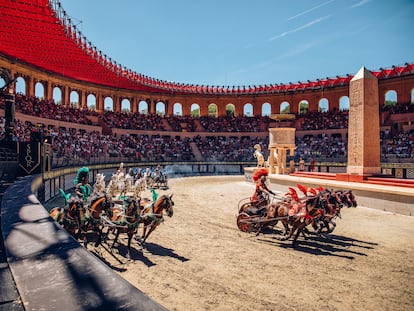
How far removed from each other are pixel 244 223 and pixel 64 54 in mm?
23795

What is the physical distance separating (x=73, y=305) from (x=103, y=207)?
21.6 ft

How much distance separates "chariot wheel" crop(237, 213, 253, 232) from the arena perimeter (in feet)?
0.73

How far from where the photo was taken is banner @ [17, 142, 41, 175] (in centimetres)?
1142

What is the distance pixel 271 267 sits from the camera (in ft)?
22.3

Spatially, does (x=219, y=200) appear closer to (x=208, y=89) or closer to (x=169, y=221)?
(x=169, y=221)

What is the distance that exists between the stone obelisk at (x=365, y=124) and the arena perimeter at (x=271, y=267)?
426 cm

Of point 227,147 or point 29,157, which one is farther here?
point 227,147

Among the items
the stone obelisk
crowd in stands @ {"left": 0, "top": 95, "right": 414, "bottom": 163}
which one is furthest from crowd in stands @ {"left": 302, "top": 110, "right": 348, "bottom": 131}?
the stone obelisk

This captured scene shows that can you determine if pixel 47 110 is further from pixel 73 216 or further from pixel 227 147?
pixel 73 216

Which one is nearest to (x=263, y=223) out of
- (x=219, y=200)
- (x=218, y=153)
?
(x=219, y=200)

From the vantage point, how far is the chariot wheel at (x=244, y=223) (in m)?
9.64

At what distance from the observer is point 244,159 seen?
37.1 m

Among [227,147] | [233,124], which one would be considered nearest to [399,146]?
[227,147]

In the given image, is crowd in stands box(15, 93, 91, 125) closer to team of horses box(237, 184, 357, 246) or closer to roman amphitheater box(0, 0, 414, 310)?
roman amphitheater box(0, 0, 414, 310)
